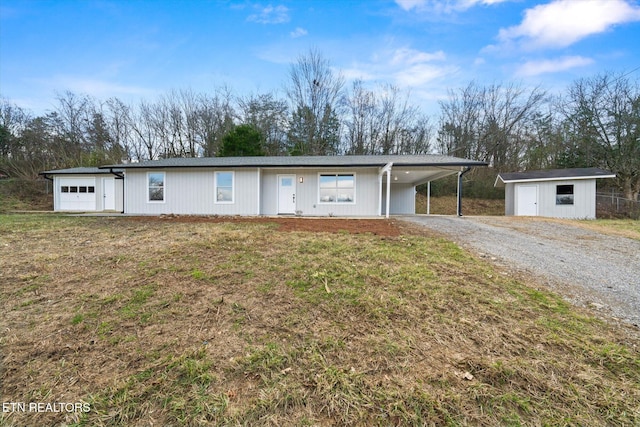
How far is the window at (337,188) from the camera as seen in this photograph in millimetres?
11523

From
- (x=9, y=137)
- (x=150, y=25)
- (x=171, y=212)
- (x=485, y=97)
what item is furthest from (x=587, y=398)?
(x=9, y=137)

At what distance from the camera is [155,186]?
463 inches

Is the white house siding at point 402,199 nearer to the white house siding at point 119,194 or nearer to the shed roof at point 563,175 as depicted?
the shed roof at point 563,175

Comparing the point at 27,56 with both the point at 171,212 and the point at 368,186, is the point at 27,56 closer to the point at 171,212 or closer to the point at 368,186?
the point at 171,212

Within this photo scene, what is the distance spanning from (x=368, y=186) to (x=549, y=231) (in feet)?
20.5

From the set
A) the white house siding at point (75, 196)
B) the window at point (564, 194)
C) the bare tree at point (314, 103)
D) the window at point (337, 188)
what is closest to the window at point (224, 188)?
the window at point (337, 188)

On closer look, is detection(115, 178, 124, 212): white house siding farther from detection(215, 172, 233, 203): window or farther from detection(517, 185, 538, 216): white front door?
detection(517, 185, 538, 216): white front door

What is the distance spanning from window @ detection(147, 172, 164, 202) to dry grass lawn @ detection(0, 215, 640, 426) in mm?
8307

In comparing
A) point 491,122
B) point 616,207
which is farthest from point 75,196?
point 616,207

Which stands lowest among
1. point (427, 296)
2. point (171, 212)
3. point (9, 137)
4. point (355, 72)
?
point (427, 296)

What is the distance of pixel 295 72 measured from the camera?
22625 millimetres

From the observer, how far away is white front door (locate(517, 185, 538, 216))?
13.9 metres

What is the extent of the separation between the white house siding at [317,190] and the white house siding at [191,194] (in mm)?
789

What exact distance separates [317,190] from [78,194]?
49.7 ft
